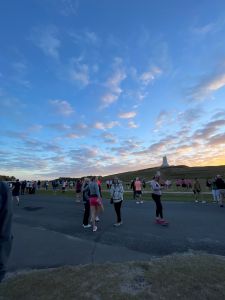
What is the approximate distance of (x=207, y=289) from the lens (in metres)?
4.18

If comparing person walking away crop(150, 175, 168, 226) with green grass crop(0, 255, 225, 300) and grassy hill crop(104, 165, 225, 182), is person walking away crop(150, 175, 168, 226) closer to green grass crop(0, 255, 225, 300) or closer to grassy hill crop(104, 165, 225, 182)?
green grass crop(0, 255, 225, 300)

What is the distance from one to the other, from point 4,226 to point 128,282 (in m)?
3.27

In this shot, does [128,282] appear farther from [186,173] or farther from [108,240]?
[186,173]

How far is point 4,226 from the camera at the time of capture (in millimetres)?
1998

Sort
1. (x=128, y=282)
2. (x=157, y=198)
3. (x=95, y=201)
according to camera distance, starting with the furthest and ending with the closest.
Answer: (x=157, y=198)
(x=95, y=201)
(x=128, y=282)

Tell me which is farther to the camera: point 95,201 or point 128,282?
point 95,201

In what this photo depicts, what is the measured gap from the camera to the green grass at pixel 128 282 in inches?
161

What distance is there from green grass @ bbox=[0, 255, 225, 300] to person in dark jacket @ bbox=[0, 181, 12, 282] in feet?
8.29

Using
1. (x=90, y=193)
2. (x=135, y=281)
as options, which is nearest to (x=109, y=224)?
(x=90, y=193)

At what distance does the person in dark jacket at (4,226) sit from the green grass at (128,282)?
8.29 ft

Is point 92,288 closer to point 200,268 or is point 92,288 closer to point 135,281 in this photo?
point 135,281

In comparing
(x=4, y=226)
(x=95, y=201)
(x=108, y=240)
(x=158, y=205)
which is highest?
(x=95, y=201)

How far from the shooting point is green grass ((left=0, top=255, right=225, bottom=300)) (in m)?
4.09

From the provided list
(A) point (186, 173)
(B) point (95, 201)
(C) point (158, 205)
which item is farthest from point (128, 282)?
(A) point (186, 173)
